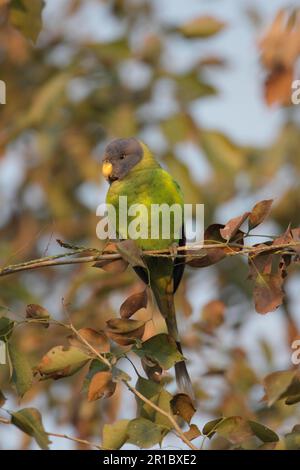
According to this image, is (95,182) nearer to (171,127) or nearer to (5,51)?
(171,127)

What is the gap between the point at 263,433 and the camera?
2.38 meters

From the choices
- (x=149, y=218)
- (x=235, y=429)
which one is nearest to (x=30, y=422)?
(x=235, y=429)

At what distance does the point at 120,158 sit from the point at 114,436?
2.30m

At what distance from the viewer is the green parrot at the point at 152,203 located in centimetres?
386

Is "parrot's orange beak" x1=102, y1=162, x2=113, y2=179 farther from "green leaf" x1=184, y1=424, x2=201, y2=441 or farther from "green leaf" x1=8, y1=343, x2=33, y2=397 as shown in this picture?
"green leaf" x1=184, y1=424, x2=201, y2=441

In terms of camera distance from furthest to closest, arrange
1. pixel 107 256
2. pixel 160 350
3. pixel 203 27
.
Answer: pixel 203 27, pixel 107 256, pixel 160 350

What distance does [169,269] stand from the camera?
375 centimetres

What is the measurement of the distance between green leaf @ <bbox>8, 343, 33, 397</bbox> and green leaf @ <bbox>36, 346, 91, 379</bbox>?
5 cm

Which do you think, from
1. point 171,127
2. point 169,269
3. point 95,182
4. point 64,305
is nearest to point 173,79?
point 171,127

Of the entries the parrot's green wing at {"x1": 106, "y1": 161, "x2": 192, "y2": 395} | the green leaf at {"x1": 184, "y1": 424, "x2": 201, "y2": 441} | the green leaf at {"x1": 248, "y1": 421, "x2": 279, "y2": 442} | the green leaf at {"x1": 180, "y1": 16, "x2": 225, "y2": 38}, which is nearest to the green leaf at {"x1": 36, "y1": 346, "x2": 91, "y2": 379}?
the green leaf at {"x1": 184, "y1": 424, "x2": 201, "y2": 441}

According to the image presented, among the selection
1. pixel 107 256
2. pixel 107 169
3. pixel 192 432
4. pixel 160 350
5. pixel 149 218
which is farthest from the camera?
pixel 107 169

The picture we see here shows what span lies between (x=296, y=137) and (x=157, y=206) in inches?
120

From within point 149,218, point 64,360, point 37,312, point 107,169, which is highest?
point 107,169

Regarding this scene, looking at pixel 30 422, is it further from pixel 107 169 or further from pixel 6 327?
pixel 107 169
